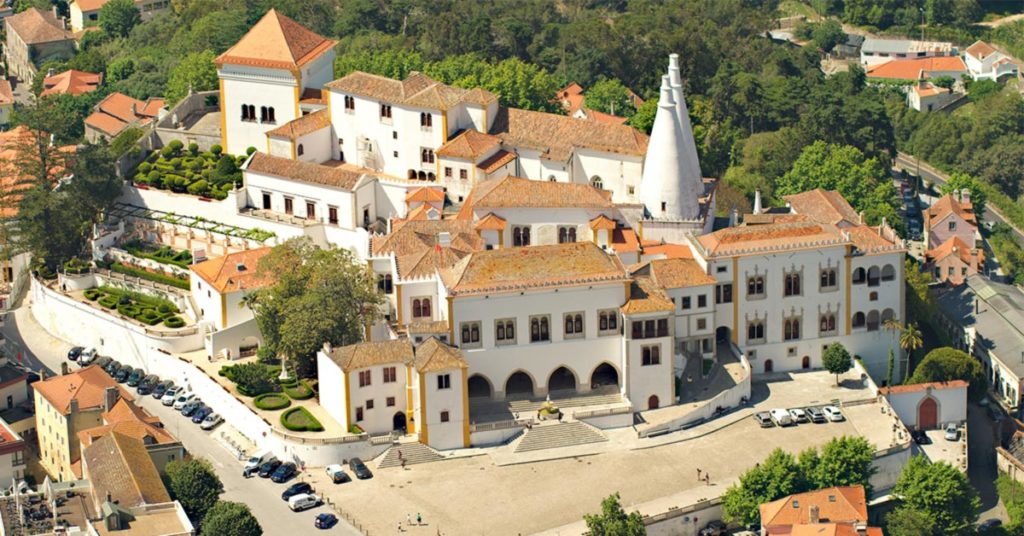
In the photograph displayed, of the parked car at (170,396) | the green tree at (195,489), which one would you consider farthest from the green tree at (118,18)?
the green tree at (195,489)

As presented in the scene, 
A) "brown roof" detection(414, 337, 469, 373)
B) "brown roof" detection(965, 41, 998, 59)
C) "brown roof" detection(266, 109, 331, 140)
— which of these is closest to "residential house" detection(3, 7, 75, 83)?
"brown roof" detection(266, 109, 331, 140)

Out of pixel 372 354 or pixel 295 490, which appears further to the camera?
pixel 372 354

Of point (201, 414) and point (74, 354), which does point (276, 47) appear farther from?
point (201, 414)

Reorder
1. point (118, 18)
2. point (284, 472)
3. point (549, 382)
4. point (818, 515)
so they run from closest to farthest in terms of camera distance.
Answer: point (818, 515), point (284, 472), point (549, 382), point (118, 18)

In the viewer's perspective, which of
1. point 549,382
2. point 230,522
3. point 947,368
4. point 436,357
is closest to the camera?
point 230,522

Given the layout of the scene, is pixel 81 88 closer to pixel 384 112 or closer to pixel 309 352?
pixel 384 112

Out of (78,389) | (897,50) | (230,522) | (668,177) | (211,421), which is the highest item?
(668,177)

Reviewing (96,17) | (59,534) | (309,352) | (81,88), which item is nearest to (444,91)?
(309,352)

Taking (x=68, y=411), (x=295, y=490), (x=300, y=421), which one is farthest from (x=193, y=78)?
(x=295, y=490)
